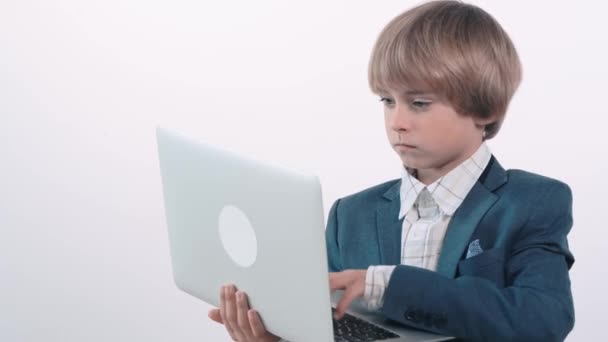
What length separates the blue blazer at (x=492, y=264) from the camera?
1812 millimetres

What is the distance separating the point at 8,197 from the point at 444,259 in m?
2.26

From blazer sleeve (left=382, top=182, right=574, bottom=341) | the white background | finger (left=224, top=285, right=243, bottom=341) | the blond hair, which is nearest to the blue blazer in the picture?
blazer sleeve (left=382, top=182, right=574, bottom=341)

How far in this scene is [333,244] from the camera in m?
2.15

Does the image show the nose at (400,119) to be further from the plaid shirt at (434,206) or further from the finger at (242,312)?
the finger at (242,312)

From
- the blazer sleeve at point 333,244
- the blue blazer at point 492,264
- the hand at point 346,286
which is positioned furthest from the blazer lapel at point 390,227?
the hand at point 346,286

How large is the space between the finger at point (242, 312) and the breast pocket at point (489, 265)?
1.14 feet

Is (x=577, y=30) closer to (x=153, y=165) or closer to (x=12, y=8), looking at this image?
(x=153, y=165)

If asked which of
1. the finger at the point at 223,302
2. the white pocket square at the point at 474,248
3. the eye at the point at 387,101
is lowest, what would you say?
the white pocket square at the point at 474,248

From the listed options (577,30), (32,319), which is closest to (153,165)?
(32,319)

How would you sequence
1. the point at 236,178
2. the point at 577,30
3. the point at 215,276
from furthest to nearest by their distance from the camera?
the point at 577,30
the point at 215,276
the point at 236,178

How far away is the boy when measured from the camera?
1817mm

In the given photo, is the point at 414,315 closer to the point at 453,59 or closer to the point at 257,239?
the point at 257,239

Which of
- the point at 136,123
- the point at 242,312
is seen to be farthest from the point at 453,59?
the point at 136,123

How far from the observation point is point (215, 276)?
1921mm
